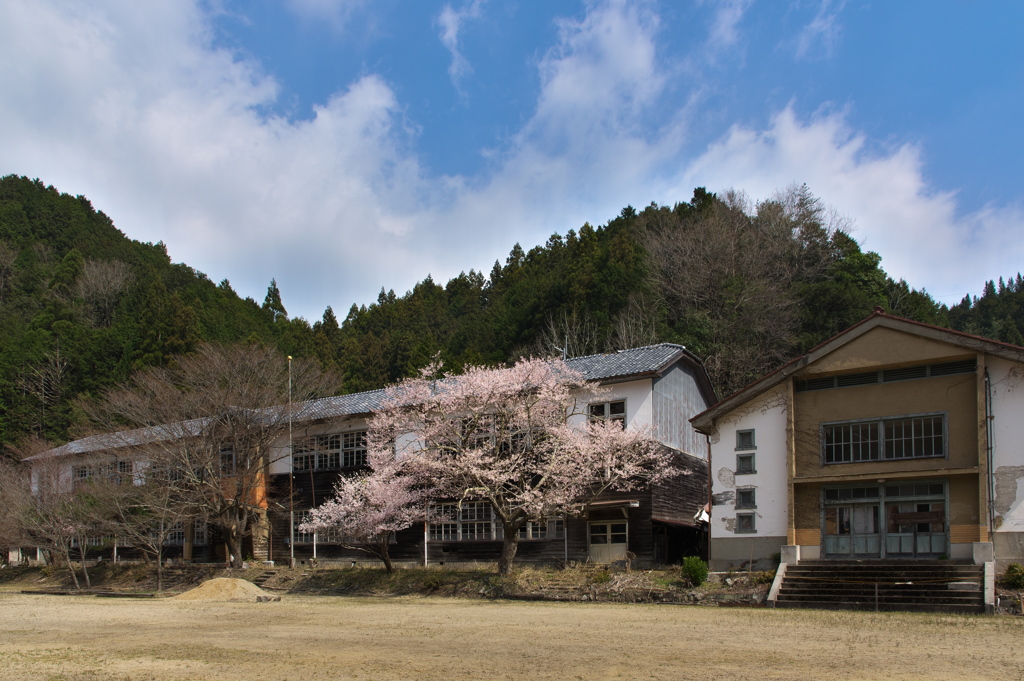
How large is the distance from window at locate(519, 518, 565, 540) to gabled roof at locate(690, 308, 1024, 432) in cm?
676

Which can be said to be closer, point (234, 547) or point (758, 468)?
point (758, 468)

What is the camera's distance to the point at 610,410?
29.9 metres

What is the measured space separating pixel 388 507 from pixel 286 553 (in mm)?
9146

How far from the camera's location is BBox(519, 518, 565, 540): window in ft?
98.3

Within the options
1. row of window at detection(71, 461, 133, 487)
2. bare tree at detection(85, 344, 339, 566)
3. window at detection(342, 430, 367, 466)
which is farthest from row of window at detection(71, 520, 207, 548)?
window at detection(342, 430, 367, 466)

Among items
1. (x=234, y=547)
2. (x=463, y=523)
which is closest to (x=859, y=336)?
(x=463, y=523)

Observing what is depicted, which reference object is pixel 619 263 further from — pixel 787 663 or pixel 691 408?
pixel 787 663

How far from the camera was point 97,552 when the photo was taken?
41.8 m

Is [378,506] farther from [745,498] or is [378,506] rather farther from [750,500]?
[750,500]

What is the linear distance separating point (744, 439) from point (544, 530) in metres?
8.33

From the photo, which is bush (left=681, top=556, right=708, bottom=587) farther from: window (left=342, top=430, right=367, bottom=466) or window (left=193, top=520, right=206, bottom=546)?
window (left=193, top=520, right=206, bottom=546)

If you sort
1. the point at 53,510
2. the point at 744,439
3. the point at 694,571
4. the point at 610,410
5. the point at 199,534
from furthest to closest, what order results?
the point at 199,534 < the point at 53,510 < the point at 610,410 < the point at 744,439 < the point at 694,571

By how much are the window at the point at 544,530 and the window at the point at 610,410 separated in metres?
3.84

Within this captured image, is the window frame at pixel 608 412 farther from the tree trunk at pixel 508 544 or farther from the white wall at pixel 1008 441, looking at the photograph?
the white wall at pixel 1008 441
